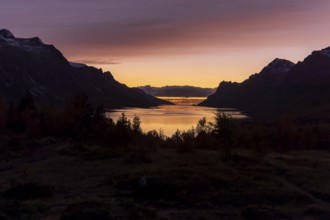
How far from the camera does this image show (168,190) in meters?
22.3

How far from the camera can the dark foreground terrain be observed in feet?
60.6

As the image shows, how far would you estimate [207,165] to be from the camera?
102 ft

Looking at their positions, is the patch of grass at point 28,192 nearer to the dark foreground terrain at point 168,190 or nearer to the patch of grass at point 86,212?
the dark foreground terrain at point 168,190

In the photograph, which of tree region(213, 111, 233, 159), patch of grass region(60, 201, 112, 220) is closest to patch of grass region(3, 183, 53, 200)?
patch of grass region(60, 201, 112, 220)

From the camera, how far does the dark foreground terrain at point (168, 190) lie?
18.5 meters

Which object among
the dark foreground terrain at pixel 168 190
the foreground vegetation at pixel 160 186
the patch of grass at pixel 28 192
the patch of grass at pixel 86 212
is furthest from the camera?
the patch of grass at pixel 28 192

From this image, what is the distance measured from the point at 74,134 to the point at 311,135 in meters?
37.9

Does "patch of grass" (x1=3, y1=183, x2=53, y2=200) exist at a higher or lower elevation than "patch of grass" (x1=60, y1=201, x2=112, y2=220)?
lower

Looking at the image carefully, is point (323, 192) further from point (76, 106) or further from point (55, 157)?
point (76, 106)

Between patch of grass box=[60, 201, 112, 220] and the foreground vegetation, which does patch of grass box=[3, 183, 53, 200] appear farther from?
patch of grass box=[60, 201, 112, 220]

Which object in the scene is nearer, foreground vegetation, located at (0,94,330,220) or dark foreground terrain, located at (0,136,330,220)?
dark foreground terrain, located at (0,136,330,220)

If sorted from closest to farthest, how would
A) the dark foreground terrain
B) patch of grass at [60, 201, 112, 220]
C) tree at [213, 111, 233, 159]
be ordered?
patch of grass at [60, 201, 112, 220]
the dark foreground terrain
tree at [213, 111, 233, 159]

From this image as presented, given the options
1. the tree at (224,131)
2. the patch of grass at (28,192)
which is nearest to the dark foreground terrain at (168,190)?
the patch of grass at (28,192)

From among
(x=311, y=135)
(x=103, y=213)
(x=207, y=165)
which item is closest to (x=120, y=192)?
(x=103, y=213)
